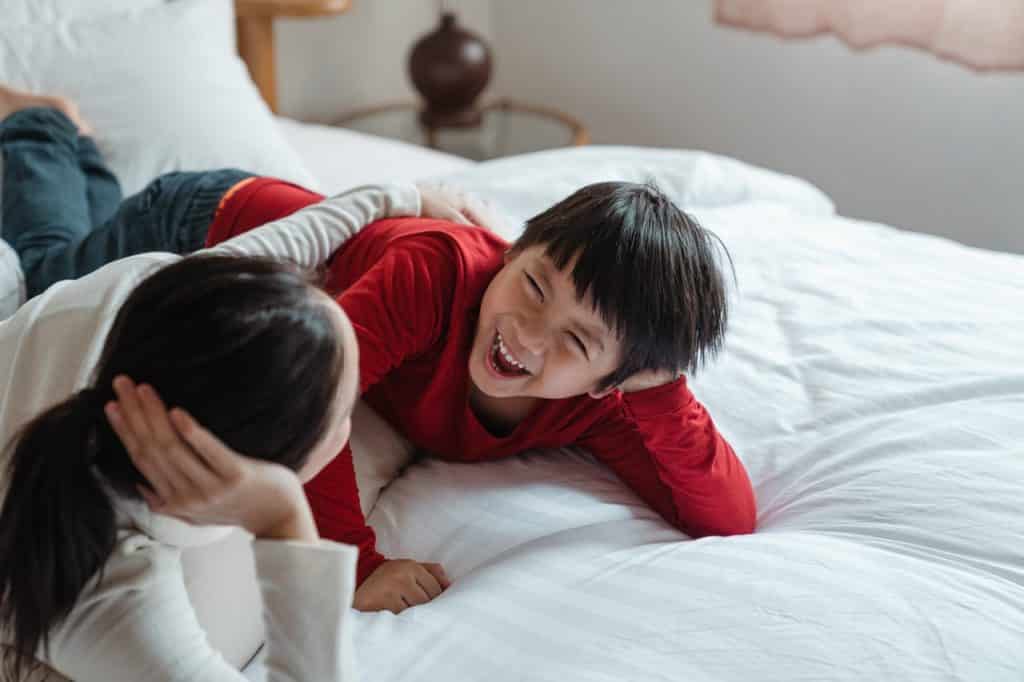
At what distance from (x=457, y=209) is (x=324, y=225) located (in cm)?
19

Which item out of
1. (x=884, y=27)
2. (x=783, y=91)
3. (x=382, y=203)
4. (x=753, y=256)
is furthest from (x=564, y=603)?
(x=783, y=91)

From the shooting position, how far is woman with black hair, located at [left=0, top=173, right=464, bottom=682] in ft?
1.81

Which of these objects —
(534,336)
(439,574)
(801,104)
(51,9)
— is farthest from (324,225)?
(801,104)

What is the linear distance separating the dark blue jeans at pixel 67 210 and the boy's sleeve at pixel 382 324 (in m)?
0.33

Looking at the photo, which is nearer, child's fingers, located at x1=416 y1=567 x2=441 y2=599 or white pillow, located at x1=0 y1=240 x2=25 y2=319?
child's fingers, located at x1=416 y1=567 x2=441 y2=599

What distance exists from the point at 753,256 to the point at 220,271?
0.90m

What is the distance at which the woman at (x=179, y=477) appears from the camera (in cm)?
55

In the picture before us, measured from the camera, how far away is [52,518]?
0.57 meters

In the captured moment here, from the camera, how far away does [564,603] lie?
2.54ft

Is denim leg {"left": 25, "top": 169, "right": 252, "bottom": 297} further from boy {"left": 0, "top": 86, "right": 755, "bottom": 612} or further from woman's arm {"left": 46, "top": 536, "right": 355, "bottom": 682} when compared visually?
woman's arm {"left": 46, "top": 536, "right": 355, "bottom": 682}

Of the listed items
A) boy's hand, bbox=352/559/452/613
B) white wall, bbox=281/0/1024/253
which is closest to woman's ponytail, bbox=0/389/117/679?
boy's hand, bbox=352/559/452/613

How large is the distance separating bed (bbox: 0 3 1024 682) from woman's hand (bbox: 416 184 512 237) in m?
0.09

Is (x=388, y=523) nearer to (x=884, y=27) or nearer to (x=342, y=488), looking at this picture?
(x=342, y=488)

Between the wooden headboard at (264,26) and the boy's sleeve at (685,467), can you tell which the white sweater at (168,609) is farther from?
the wooden headboard at (264,26)
